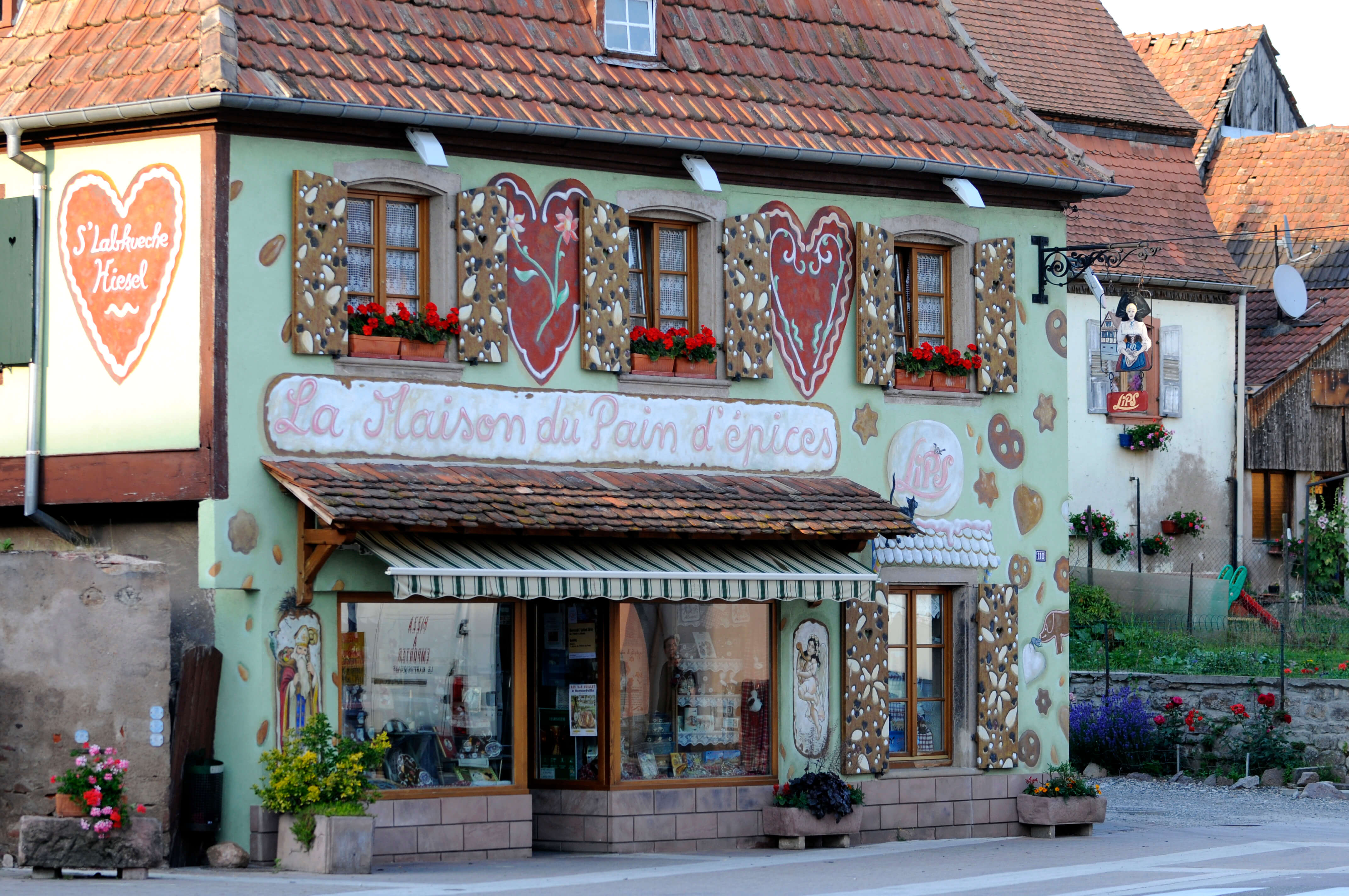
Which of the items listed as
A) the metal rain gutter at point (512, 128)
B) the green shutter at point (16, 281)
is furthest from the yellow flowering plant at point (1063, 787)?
the green shutter at point (16, 281)

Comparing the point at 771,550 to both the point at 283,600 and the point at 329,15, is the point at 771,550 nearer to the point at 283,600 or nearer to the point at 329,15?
the point at 283,600

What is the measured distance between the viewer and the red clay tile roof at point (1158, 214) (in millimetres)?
30094

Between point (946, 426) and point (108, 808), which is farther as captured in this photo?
point (946, 426)

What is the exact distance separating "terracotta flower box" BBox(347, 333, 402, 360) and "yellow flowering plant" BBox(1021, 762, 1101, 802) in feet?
23.3

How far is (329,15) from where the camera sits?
50.6ft

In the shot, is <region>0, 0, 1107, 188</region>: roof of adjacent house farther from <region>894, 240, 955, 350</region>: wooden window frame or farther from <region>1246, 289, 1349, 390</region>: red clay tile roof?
<region>1246, 289, 1349, 390</region>: red clay tile roof

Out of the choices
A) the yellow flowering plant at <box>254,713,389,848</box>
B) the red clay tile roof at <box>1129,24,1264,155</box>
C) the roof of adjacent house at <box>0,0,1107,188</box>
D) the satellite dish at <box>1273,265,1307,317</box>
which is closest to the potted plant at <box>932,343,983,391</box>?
the roof of adjacent house at <box>0,0,1107,188</box>

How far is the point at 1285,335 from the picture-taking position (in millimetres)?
32938

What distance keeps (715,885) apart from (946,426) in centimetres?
579

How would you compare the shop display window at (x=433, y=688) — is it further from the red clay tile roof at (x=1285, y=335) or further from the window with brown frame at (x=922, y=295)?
the red clay tile roof at (x=1285, y=335)

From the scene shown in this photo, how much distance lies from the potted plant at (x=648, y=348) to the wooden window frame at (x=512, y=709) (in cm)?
214

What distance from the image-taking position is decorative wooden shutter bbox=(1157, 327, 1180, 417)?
3034 cm

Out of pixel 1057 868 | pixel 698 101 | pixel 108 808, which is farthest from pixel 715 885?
pixel 698 101

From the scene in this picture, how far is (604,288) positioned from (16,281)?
450 cm
